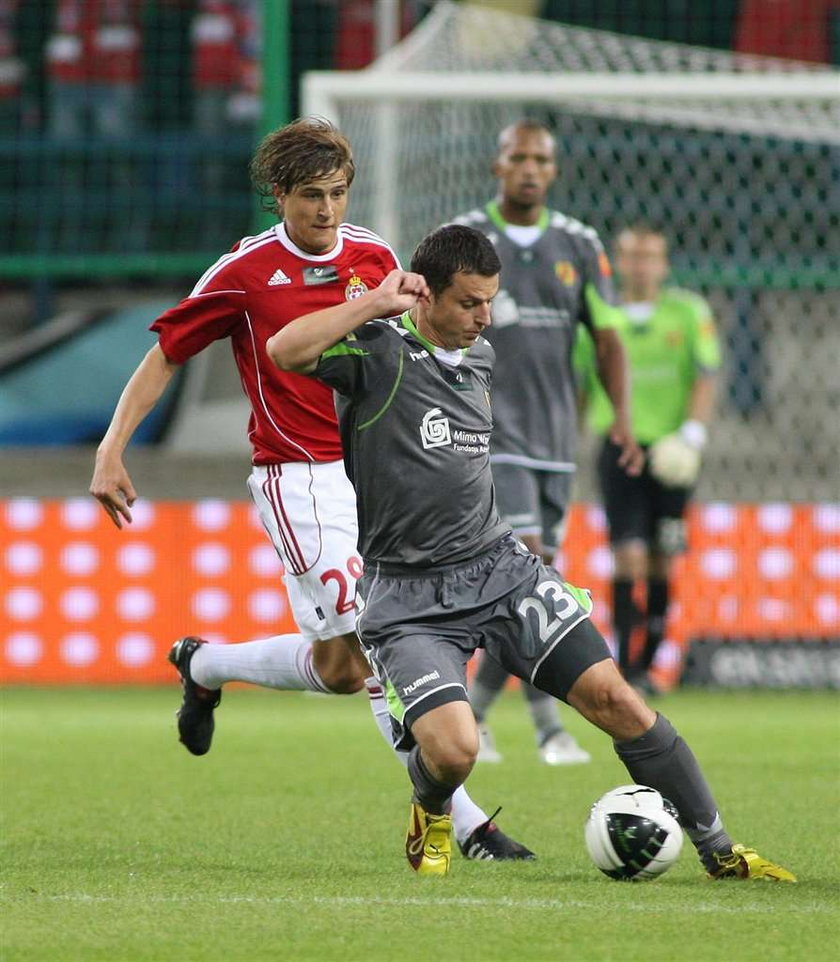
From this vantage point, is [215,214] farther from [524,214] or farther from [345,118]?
[524,214]

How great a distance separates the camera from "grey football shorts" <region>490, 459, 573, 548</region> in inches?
311

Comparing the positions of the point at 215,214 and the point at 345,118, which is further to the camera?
the point at 215,214

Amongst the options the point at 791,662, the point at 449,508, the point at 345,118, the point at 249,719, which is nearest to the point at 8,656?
the point at 249,719

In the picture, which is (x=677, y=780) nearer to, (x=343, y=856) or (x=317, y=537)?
(x=343, y=856)

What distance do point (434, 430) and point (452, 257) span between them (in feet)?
1.50

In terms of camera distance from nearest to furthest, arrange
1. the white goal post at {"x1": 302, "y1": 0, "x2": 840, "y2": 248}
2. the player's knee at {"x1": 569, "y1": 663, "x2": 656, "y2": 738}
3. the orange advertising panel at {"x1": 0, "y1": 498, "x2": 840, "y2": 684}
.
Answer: the player's knee at {"x1": 569, "y1": 663, "x2": 656, "y2": 738} → the white goal post at {"x1": 302, "y1": 0, "x2": 840, "y2": 248} → the orange advertising panel at {"x1": 0, "y1": 498, "x2": 840, "y2": 684}

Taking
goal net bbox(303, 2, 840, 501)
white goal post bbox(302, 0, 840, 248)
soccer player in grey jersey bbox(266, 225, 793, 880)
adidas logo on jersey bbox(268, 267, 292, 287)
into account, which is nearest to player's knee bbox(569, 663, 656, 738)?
soccer player in grey jersey bbox(266, 225, 793, 880)

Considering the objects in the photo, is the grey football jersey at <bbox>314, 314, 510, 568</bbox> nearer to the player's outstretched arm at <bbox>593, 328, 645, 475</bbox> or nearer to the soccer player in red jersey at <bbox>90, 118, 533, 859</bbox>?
Result: the soccer player in red jersey at <bbox>90, 118, 533, 859</bbox>

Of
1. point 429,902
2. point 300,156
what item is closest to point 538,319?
point 300,156

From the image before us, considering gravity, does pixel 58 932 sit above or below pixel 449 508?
below

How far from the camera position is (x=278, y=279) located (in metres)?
5.96

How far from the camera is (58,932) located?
4.34m

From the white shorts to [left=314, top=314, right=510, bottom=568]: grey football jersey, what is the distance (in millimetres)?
759

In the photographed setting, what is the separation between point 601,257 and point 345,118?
16.4ft
